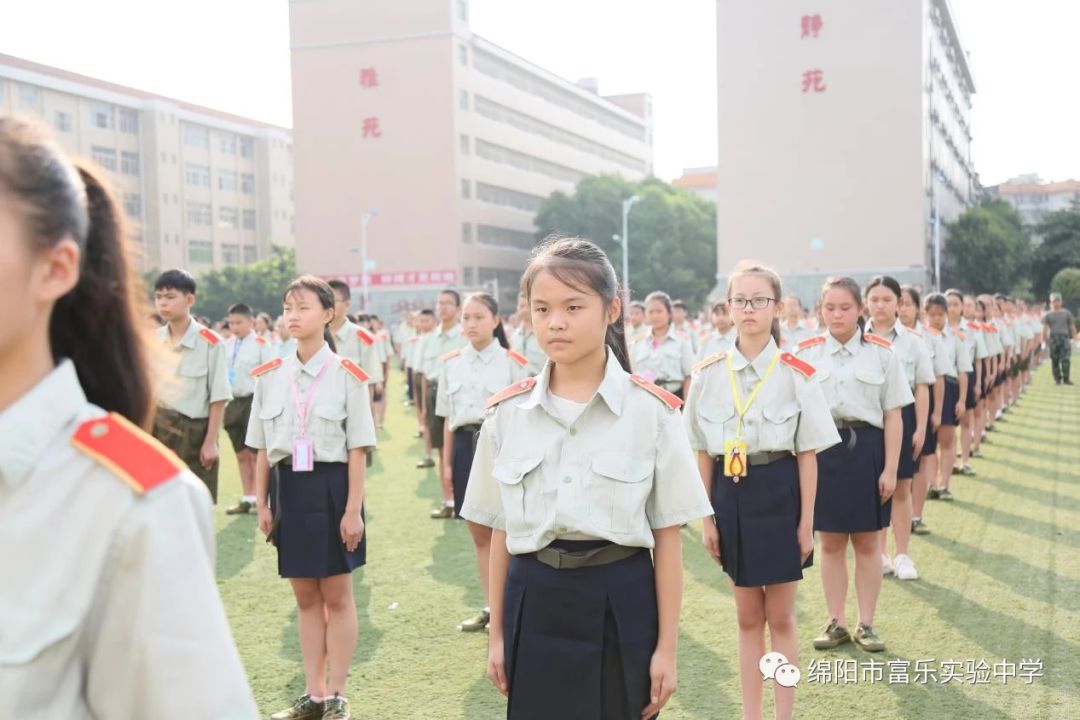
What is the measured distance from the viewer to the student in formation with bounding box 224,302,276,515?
28.8ft

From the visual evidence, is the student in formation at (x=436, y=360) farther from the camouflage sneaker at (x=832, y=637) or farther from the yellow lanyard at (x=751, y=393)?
the yellow lanyard at (x=751, y=393)

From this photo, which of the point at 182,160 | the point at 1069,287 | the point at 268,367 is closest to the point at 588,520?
the point at 268,367

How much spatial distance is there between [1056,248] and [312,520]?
43955 mm

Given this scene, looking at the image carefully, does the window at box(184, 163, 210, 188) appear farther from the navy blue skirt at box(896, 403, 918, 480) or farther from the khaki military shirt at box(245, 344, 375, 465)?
the khaki military shirt at box(245, 344, 375, 465)

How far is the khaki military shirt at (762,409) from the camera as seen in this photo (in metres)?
3.88

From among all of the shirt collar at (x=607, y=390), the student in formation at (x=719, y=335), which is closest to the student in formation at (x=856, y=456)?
the shirt collar at (x=607, y=390)

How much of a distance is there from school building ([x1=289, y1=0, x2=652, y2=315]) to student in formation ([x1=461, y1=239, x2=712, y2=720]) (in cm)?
4478

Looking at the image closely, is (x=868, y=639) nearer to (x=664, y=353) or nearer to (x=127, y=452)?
(x=127, y=452)

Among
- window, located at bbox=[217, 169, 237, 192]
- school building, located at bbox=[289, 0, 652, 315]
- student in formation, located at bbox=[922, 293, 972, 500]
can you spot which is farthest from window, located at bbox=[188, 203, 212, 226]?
student in formation, located at bbox=[922, 293, 972, 500]

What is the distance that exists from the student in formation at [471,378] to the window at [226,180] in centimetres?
5349

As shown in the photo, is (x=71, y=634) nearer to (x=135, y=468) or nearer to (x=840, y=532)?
(x=135, y=468)

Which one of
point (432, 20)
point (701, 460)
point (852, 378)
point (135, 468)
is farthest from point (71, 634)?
point (432, 20)

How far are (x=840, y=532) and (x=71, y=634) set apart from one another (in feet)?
14.1

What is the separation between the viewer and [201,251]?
5556 centimetres
